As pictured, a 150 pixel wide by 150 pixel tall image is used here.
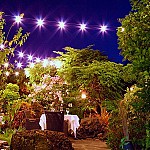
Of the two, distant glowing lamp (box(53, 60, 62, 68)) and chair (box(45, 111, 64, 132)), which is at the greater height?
distant glowing lamp (box(53, 60, 62, 68))

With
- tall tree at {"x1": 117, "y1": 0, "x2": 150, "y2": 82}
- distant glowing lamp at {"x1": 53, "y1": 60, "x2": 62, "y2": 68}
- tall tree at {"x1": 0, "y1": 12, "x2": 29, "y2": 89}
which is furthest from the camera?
distant glowing lamp at {"x1": 53, "y1": 60, "x2": 62, "y2": 68}

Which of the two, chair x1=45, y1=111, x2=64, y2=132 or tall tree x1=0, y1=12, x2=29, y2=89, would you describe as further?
chair x1=45, y1=111, x2=64, y2=132

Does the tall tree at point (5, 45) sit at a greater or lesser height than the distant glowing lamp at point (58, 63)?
lesser

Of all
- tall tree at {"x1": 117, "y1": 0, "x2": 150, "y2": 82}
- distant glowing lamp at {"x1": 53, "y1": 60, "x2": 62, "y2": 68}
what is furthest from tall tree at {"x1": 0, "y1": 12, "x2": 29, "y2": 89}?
distant glowing lamp at {"x1": 53, "y1": 60, "x2": 62, "y2": 68}

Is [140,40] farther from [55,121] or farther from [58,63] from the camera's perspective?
[58,63]

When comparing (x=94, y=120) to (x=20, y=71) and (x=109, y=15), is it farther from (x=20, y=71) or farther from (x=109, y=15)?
(x=109, y=15)

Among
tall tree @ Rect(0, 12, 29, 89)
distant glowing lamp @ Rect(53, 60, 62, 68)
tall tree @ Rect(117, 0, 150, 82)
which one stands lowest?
tall tree @ Rect(117, 0, 150, 82)

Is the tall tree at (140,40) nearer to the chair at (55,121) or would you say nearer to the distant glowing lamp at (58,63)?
the chair at (55,121)

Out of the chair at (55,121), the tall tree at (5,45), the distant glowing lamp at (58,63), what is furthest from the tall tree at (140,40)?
the distant glowing lamp at (58,63)

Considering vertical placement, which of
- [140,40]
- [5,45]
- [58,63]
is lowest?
[140,40]

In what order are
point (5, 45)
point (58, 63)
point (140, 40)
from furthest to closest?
1. point (58, 63)
2. point (5, 45)
3. point (140, 40)

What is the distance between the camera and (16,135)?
5738 mm

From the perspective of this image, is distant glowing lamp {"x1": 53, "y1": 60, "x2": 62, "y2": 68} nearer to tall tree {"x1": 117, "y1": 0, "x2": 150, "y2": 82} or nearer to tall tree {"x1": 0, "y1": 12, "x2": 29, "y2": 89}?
tall tree {"x1": 0, "y1": 12, "x2": 29, "y2": 89}

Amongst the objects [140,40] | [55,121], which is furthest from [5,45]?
[140,40]
